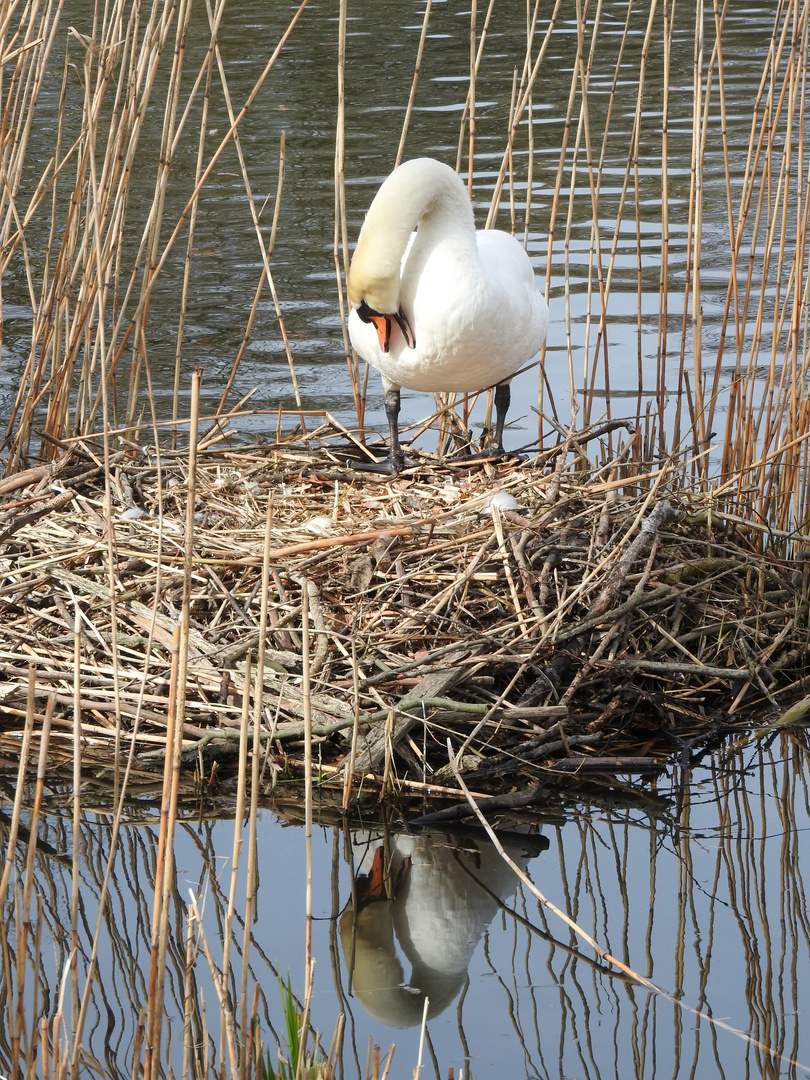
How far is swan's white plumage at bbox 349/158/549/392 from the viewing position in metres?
4.04

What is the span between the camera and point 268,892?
294 cm

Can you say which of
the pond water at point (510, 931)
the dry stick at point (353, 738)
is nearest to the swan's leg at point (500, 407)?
the pond water at point (510, 931)

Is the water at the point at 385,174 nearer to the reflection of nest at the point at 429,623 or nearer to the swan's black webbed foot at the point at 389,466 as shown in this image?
the swan's black webbed foot at the point at 389,466

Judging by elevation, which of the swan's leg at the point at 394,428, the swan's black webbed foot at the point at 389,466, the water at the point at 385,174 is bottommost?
the swan's black webbed foot at the point at 389,466

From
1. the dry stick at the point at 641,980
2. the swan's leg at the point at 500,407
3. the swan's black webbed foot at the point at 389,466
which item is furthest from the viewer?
the swan's leg at the point at 500,407

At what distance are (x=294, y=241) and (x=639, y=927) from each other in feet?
22.5

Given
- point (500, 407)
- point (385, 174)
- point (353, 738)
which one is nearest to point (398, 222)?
point (500, 407)

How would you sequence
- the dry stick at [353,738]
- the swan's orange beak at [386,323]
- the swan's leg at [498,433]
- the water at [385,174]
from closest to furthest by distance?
the dry stick at [353,738]
the swan's orange beak at [386,323]
the swan's leg at [498,433]
the water at [385,174]

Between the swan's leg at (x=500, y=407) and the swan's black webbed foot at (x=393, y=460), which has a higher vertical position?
the swan's leg at (x=500, y=407)

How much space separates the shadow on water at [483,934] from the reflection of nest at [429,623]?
0.26 m

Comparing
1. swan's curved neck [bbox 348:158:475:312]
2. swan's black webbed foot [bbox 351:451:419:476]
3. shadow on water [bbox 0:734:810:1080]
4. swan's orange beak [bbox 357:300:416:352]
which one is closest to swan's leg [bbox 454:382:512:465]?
swan's black webbed foot [bbox 351:451:419:476]

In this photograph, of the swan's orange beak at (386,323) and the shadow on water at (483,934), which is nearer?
the shadow on water at (483,934)

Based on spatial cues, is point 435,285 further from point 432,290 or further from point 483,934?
point 483,934

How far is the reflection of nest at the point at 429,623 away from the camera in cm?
345
